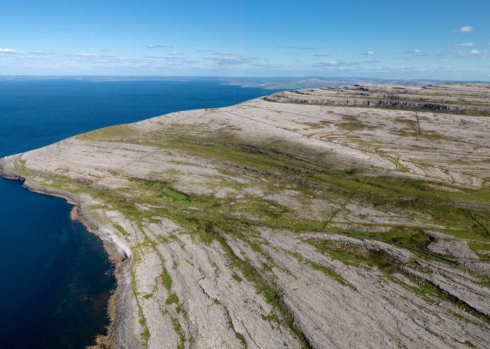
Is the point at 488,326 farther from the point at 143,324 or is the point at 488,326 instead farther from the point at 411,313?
the point at 143,324

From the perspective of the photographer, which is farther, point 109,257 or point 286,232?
point 286,232

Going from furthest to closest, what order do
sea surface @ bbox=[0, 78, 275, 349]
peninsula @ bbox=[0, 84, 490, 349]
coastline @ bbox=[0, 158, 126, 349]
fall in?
sea surface @ bbox=[0, 78, 275, 349]
coastline @ bbox=[0, 158, 126, 349]
peninsula @ bbox=[0, 84, 490, 349]

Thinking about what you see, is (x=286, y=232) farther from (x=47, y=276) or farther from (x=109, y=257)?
(x=47, y=276)

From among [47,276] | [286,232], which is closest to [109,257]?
[47,276]

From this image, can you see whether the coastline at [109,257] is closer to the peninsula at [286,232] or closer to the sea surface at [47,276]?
the peninsula at [286,232]

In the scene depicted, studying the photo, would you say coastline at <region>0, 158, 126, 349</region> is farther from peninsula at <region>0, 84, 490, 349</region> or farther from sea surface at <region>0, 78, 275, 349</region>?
sea surface at <region>0, 78, 275, 349</region>

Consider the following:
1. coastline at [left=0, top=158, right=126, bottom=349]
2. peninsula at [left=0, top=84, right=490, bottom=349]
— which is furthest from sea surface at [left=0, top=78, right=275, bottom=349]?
peninsula at [left=0, top=84, right=490, bottom=349]
